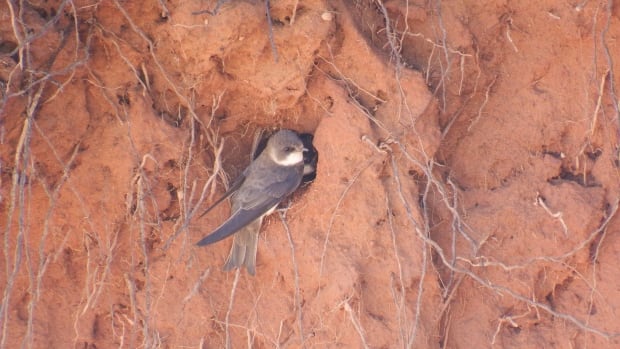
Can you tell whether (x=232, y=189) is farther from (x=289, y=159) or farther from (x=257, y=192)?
(x=289, y=159)

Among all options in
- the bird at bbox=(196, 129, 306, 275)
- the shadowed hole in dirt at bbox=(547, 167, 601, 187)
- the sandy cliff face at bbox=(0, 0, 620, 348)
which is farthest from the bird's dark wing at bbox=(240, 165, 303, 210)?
the shadowed hole in dirt at bbox=(547, 167, 601, 187)

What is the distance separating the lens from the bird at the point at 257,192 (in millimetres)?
3062

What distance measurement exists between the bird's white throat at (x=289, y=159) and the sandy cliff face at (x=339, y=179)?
1.02 ft

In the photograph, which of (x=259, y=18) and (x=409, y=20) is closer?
(x=259, y=18)

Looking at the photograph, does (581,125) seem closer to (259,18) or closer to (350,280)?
(350,280)

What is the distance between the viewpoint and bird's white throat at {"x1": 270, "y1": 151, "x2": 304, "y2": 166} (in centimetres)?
342

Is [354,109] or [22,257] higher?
[354,109]

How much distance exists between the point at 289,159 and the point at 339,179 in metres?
0.48

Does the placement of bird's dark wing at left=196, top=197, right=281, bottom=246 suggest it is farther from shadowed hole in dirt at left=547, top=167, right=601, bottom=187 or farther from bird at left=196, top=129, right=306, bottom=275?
shadowed hole in dirt at left=547, top=167, right=601, bottom=187

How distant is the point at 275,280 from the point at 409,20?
126cm

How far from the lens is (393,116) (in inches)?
119

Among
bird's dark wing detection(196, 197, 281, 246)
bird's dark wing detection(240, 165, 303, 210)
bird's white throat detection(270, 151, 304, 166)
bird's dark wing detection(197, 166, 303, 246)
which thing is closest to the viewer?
bird's dark wing detection(196, 197, 281, 246)

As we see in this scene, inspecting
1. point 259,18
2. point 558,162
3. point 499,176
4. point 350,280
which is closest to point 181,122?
point 259,18

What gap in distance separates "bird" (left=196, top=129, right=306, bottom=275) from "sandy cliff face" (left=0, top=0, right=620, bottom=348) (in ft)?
0.22
